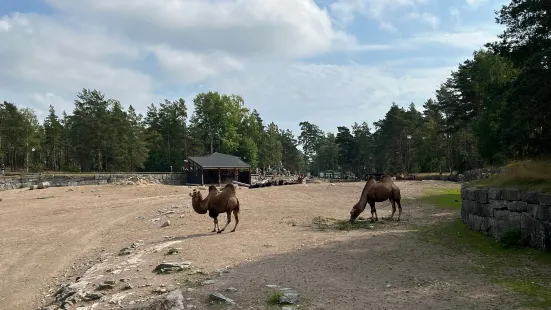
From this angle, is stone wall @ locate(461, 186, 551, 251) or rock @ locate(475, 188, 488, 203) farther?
rock @ locate(475, 188, 488, 203)

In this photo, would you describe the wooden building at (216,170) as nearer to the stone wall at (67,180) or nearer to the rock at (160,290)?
the stone wall at (67,180)

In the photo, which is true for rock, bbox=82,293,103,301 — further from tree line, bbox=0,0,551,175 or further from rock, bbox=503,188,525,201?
tree line, bbox=0,0,551,175

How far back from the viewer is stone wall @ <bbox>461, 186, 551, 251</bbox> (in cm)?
1073

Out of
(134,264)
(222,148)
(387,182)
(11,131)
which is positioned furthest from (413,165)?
(134,264)

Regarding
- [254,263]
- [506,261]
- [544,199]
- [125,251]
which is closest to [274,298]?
[254,263]

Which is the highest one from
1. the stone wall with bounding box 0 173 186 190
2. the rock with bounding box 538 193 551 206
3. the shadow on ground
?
the stone wall with bounding box 0 173 186 190

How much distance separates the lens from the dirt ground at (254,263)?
26.2 feet

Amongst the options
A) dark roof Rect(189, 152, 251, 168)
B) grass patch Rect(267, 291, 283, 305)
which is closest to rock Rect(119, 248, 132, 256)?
grass patch Rect(267, 291, 283, 305)

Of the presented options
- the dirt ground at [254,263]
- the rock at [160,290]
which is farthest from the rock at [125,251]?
the rock at [160,290]

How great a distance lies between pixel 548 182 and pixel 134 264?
1169 cm

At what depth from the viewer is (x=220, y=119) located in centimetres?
Result: 8975

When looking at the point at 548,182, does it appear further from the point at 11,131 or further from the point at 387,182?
the point at 11,131

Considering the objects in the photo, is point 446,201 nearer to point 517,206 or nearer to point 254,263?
point 517,206

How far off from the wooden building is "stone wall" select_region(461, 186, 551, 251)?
168ft
